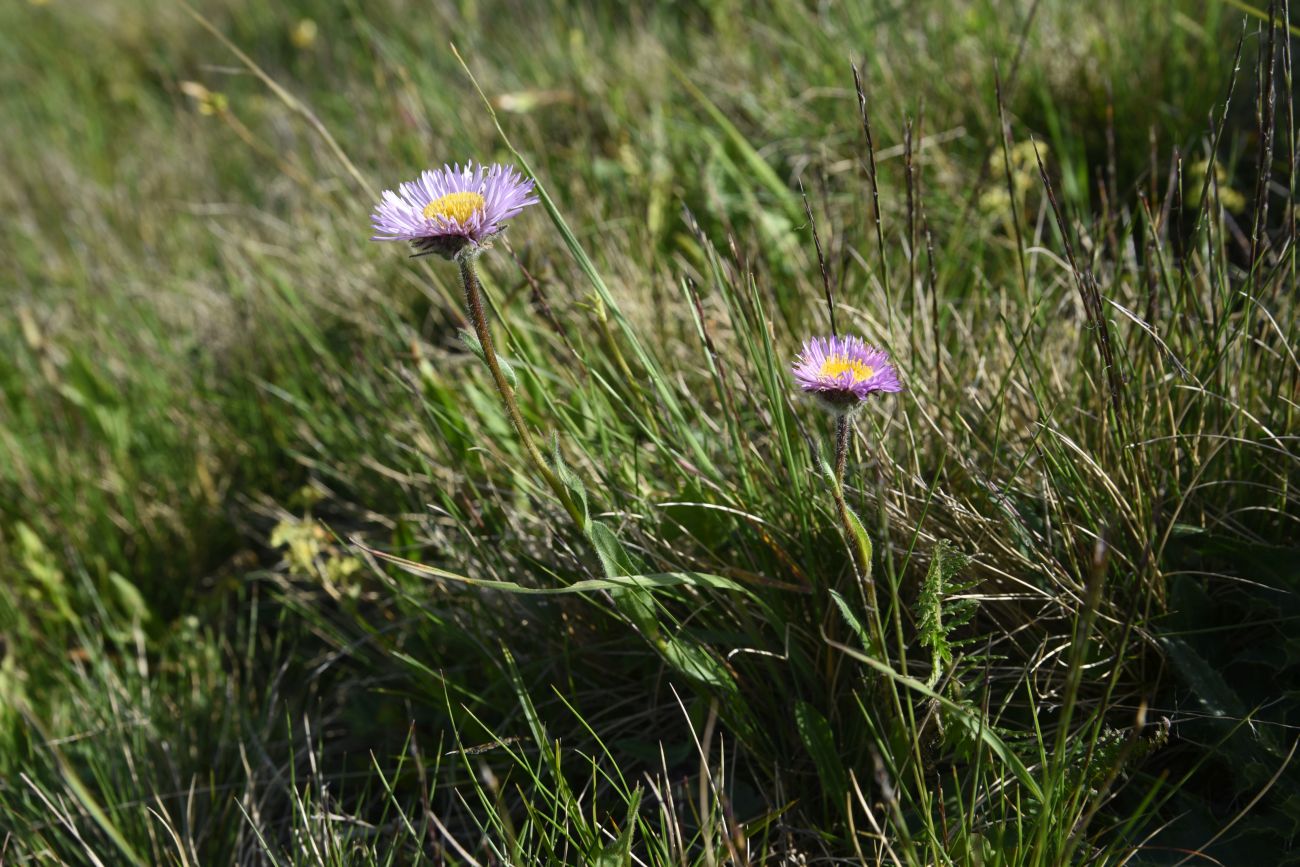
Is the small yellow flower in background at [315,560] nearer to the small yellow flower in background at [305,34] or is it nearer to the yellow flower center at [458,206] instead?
the yellow flower center at [458,206]

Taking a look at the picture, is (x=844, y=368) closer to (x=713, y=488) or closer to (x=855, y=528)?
(x=855, y=528)

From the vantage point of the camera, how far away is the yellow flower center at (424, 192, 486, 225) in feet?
3.49

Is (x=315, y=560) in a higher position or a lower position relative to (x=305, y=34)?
lower

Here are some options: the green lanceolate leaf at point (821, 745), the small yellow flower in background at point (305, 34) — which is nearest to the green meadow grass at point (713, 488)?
the green lanceolate leaf at point (821, 745)

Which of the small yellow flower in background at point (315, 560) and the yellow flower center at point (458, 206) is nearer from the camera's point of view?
the yellow flower center at point (458, 206)

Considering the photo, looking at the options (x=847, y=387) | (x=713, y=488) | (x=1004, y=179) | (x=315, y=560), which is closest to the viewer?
(x=847, y=387)

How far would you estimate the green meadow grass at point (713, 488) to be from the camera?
115cm

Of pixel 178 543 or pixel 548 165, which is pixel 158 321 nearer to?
pixel 178 543

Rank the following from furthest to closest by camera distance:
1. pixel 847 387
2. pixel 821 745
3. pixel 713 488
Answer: pixel 713 488, pixel 821 745, pixel 847 387

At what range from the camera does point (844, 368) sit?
3.55ft

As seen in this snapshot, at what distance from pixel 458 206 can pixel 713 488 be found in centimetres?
51

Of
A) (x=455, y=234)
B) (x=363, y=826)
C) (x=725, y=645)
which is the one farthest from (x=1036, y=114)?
(x=363, y=826)

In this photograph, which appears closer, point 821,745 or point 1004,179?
point 821,745

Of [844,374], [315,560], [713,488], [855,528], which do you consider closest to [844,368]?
[844,374]
